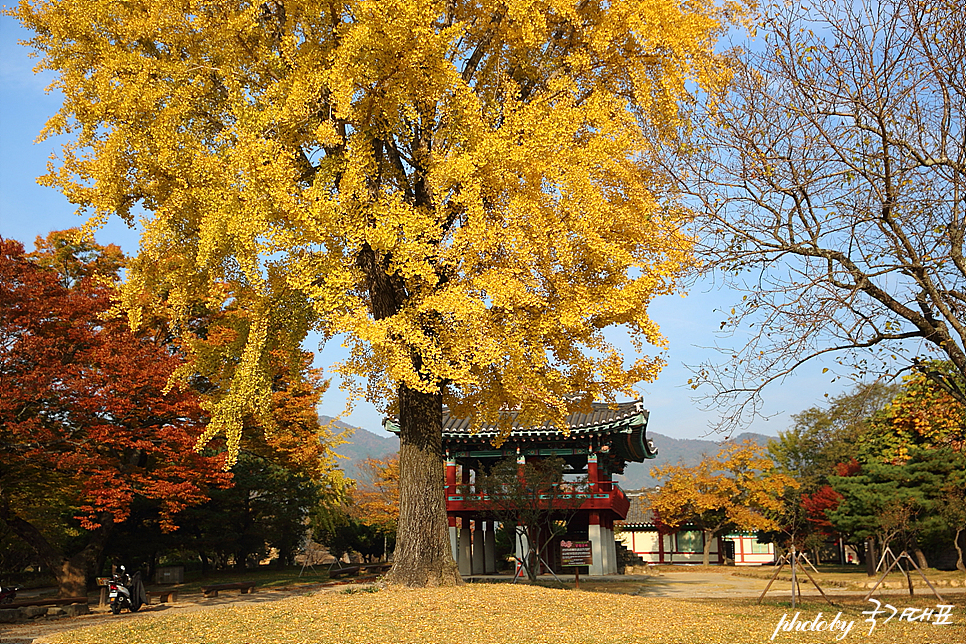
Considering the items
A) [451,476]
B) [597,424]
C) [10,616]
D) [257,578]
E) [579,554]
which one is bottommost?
[257,578]

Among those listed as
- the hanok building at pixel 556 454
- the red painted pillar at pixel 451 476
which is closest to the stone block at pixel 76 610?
the hanok building at pixel 556 454

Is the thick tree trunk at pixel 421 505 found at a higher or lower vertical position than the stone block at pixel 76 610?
higher

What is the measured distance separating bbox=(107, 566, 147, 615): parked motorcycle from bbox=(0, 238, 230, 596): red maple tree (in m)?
1.25

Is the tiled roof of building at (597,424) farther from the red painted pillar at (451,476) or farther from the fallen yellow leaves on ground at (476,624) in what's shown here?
the fallen yellow leaves on ground at (476,624)

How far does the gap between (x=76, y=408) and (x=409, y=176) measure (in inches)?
345

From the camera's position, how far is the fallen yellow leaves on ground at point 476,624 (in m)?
7.28

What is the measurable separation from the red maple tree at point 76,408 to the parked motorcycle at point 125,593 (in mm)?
1253

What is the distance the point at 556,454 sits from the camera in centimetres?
2283

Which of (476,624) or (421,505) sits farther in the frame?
(421,505)

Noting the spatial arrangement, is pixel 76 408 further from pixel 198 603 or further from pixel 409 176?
pixel 409 176

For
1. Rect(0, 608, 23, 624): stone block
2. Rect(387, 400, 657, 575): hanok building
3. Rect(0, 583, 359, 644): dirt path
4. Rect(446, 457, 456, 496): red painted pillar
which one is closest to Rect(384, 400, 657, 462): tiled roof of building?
Rect(387, 400, 657, 575): hanok building

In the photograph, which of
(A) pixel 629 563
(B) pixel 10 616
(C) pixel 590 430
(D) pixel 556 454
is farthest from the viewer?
(A) pixel 629 563

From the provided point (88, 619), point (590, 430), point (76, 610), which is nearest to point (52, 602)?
point (76, 610)

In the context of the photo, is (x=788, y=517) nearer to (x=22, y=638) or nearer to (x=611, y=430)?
(x=611, y=430)
